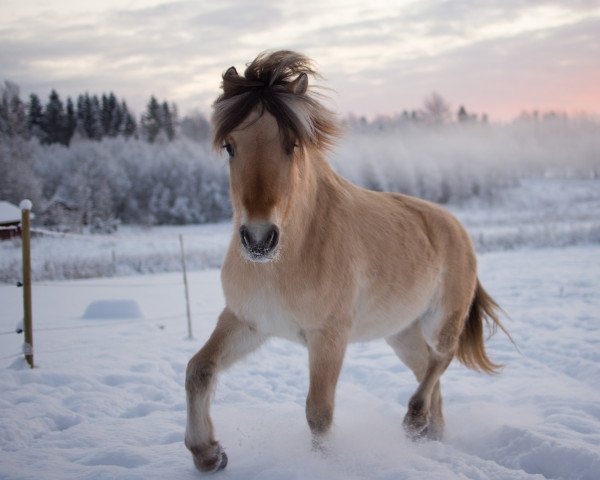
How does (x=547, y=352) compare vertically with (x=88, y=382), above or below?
below

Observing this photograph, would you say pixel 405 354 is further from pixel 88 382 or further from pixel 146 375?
pixel 88 382

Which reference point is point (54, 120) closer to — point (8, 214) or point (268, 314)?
point (8, 214)

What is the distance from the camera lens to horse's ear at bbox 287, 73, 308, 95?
2.91 metres

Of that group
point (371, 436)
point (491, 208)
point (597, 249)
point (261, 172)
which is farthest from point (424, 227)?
point (491, 208)

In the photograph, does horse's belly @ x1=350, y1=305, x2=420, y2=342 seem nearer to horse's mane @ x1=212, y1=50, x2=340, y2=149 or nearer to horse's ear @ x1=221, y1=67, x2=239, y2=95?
horse's mane @ x1=212, y1=50, x2=340, y2=149

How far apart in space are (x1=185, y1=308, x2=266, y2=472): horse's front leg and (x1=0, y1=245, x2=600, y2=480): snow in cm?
14

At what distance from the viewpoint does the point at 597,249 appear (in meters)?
18.7

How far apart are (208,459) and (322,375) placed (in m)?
0.84

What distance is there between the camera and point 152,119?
213 ft

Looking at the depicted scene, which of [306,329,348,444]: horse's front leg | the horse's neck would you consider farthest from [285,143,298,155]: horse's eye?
[306,329,348,444]: horse's front leg

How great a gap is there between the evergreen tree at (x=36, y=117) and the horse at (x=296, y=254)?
55886 millimetres

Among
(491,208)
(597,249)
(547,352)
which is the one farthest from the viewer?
(491,208)

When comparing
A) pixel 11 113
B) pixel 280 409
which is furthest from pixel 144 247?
pixel 11 113

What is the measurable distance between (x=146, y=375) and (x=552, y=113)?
95635mm
